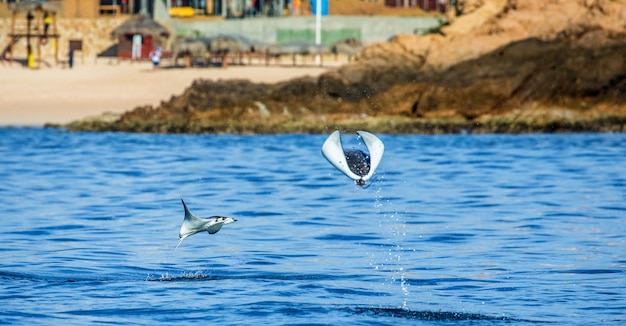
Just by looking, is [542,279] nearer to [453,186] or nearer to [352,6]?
[453,186]

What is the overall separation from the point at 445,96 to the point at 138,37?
28705mm

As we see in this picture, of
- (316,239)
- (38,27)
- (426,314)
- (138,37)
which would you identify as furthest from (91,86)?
(426,314)

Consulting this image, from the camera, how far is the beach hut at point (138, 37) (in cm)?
6462

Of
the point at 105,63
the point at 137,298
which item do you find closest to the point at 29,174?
the point at 137,298

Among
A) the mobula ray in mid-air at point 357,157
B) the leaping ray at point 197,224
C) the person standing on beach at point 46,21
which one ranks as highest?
the person standing on beach at point 46,21

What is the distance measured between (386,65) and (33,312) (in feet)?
106

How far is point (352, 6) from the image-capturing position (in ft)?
266

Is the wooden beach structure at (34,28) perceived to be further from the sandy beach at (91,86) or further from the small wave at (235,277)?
the small wave at (235,277)

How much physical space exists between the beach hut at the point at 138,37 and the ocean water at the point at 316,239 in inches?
1162

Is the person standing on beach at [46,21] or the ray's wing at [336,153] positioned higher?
the person standing on beach at [46,21]

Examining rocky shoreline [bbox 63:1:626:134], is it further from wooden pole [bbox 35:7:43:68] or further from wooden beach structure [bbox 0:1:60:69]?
wooden beach structure [bbox 0:1:60:69]

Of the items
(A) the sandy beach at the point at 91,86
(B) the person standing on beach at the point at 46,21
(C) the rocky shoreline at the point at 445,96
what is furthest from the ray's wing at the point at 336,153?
(B) the person standing on beach at the point at 46,21

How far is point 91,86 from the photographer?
1965 inches

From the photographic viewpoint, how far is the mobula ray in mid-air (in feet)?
49.5
